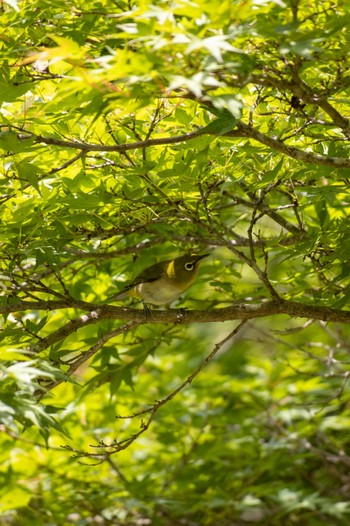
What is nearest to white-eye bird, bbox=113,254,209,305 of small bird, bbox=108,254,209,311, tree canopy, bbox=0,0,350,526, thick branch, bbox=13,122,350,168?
small bird, bbox=108,254,209,311

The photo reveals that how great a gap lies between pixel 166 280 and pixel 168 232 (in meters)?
0.87

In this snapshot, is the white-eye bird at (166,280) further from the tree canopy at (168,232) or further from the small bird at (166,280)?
the tree canopy at (168,232)

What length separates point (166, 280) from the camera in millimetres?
5359

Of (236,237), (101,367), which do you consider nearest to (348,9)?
(236,237)

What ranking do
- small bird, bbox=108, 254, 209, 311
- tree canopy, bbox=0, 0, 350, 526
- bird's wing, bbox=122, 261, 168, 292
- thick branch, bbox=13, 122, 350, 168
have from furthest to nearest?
small bird, bbox=108, 254, 209, 311
bird's wing, bbox=122, 261, 168, 292
thick branch, bbox=13, 122, 350, 168
tree canopy, bbox=0, 0, 350, 526

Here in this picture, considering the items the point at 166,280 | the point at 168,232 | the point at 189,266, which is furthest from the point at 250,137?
the point at 166,280

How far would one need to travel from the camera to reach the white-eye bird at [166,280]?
5.20 metres

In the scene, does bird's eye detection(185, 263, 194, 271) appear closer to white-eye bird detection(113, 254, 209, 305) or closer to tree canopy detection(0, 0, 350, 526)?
white-eye bird detection(113, 254, 209, 305)

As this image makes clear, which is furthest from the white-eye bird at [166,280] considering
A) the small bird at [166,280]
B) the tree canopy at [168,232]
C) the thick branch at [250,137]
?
the thick branch at [250,137]

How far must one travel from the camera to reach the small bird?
520 cm

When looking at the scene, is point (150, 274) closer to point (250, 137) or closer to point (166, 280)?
point (166, 280)

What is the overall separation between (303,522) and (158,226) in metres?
3.60

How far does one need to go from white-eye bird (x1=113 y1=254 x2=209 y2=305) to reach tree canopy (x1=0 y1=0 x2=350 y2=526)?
5.9 inches

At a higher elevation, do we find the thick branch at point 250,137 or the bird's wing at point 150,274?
the thick branch at point 250,137
